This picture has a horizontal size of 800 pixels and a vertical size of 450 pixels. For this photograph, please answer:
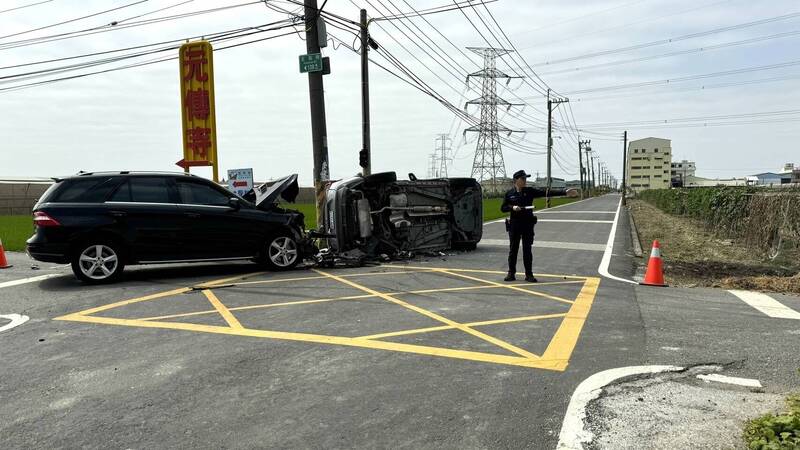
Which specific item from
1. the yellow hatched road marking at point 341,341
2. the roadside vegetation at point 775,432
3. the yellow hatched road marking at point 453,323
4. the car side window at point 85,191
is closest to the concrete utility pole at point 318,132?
the yellow hatched road marking at point 453,323

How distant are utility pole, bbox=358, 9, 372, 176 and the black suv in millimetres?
7198

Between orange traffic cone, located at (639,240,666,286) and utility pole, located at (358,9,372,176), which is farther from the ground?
utility pole, located at (358,9,372,176)

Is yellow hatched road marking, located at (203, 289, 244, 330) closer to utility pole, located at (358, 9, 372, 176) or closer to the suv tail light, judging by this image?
the suv tail light

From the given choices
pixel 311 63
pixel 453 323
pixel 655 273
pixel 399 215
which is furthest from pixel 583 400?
pixel 311 63

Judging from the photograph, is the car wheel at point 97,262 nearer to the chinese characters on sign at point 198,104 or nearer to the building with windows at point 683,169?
the chinese characters on sign at point 198,104

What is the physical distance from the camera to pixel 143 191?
8.88 meters

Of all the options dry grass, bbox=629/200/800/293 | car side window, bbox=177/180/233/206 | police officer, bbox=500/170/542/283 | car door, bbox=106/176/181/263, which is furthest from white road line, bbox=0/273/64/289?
dry grass, bbox=629/200/800/293

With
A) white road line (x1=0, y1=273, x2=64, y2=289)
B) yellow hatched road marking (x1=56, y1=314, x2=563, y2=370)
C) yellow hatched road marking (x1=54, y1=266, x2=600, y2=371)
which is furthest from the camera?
white road line (x1=0, y1=273, x2=64, y2=289)

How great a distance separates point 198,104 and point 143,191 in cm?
598

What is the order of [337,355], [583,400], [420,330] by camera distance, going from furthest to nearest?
[420,330] < [337,355] < [583,400]

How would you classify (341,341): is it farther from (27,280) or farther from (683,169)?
(683,169)

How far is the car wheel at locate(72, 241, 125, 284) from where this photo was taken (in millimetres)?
8318

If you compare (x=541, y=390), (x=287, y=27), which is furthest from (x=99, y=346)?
(x=287, y=27)

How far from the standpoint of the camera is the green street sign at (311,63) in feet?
42.4
